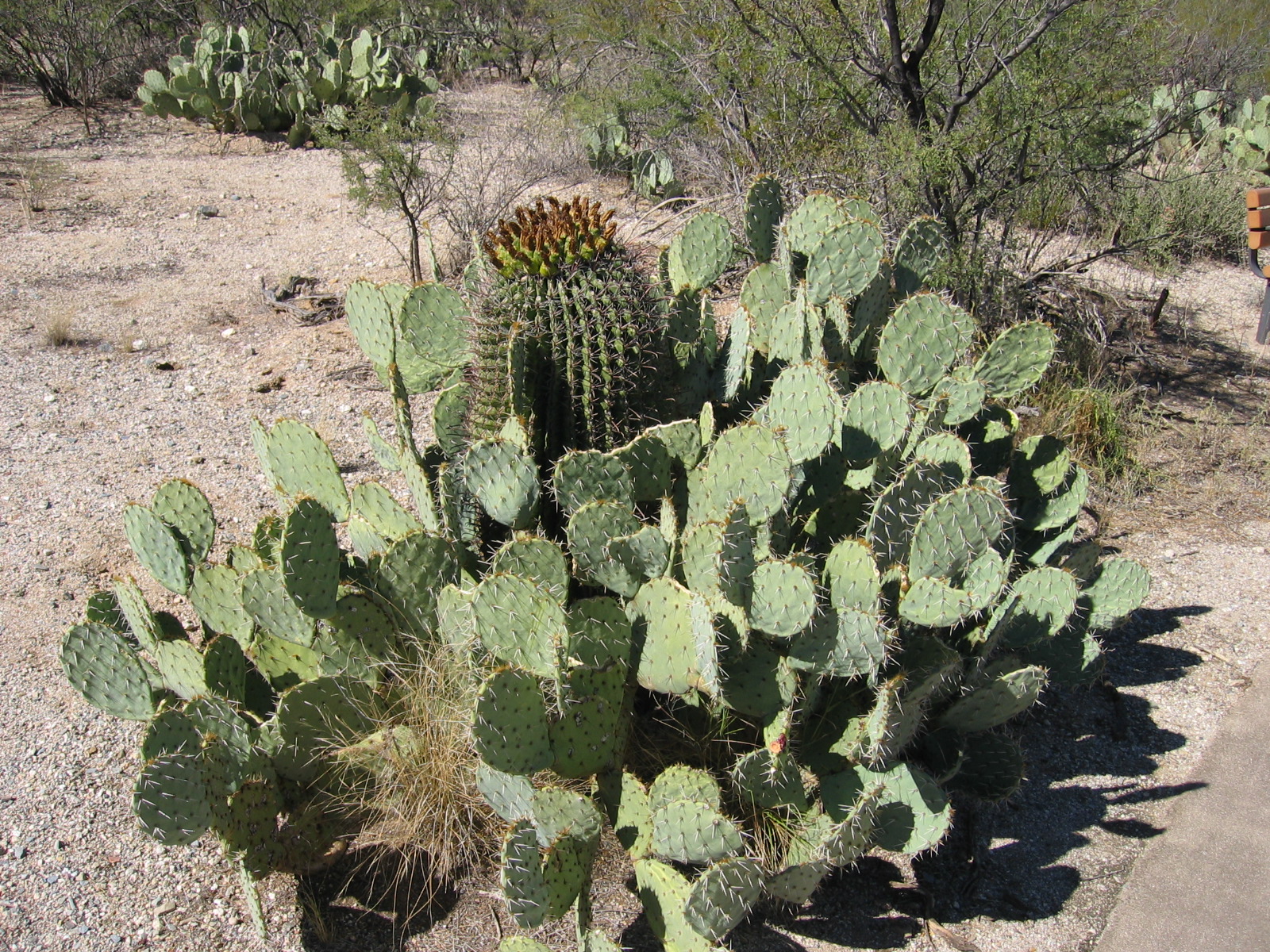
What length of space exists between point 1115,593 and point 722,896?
76.0 inches

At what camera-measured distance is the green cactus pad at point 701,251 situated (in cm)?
371

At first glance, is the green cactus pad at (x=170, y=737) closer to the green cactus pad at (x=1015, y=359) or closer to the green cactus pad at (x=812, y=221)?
the green cactus pad at (x=812, y=221)

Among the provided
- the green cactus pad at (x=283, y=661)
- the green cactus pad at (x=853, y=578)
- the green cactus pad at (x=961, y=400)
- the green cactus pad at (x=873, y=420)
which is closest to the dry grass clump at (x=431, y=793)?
the green cactus pad at (x=283, y=661)

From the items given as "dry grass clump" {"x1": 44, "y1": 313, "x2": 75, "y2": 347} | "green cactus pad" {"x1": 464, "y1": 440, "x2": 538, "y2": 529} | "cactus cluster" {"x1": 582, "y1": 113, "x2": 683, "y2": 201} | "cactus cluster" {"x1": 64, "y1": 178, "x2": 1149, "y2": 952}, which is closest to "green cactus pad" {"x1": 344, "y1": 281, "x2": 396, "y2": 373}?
"cactus cluster" {"x1": 64, "y1": 178, "x2": 1149, "y2": 952}

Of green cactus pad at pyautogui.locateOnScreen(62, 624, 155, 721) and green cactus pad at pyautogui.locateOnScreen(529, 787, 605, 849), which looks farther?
green cactus pad at pyautogui.locateOnScreen(62, 624, 155, 721)

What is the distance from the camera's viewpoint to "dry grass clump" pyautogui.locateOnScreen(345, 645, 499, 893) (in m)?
2.73

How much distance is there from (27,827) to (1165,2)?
8035 millimetres

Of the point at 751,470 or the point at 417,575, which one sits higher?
the point at 751,470

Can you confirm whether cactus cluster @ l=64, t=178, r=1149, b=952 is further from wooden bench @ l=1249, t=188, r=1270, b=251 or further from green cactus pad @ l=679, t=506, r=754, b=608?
wooden bench @ l=1249, t=188, r=1270, b=251

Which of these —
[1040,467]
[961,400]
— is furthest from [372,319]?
[1040,467]

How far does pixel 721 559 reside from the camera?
8.12 ft

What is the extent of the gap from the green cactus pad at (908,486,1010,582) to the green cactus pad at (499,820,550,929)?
1.37 metres

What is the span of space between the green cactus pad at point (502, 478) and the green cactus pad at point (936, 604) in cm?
115

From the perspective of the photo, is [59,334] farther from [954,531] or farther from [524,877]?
[954,531]
